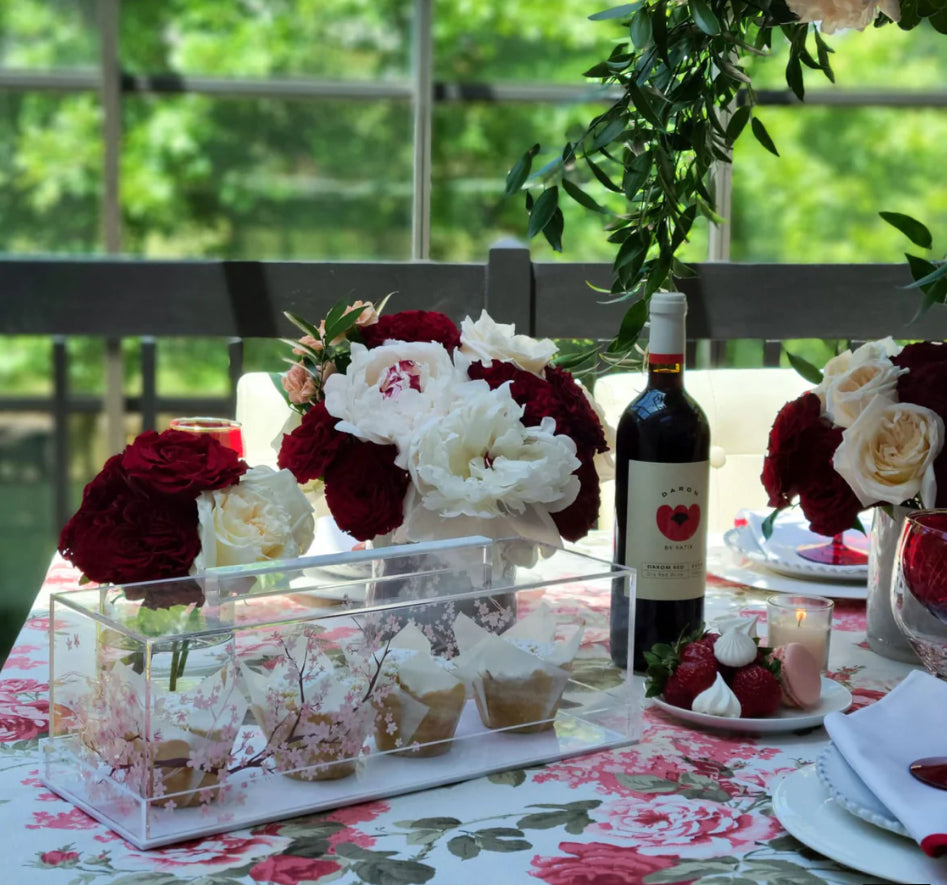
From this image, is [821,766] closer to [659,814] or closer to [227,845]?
[659,814]

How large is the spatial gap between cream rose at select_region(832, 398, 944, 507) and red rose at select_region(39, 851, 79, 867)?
65 centimetres

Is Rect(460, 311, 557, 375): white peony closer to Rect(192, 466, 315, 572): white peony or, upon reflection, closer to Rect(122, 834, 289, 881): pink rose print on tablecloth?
Rect(192, 466, 315, 572): white peony

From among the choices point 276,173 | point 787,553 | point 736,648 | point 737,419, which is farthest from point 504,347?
point 276,173

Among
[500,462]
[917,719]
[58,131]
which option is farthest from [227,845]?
[58,131]

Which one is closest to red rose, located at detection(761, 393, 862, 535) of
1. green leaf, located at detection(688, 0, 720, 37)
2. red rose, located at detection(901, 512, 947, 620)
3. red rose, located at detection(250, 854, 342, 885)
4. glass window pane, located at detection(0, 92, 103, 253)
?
red rose, located at detection(901, 512, 947, 620)

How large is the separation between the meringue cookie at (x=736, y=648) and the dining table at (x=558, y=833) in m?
0.05

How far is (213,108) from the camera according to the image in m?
4.65

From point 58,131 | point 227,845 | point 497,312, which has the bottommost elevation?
point 227,845

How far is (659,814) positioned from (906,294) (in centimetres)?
152

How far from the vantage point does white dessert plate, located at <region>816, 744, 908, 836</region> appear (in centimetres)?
65

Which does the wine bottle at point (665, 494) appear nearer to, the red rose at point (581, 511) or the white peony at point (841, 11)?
the red rose at point (581, 511)

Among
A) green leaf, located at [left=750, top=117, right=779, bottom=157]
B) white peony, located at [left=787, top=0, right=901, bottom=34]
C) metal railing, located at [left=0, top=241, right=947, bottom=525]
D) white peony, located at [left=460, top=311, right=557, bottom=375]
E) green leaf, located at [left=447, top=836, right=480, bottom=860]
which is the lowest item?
green leaf, located at [left=447, top=836, right=480, bottom=860]

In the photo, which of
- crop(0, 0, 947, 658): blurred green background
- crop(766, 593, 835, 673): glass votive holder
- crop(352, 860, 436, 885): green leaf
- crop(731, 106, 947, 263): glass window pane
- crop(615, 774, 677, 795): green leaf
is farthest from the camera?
crop(731, 106, 947, 263): glass window pane

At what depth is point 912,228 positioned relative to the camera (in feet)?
3.01
